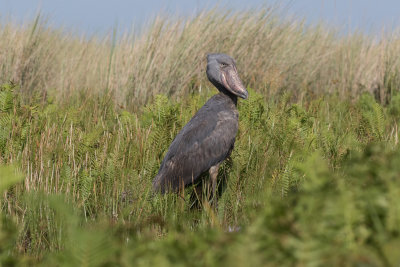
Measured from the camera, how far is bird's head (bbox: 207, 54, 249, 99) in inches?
188

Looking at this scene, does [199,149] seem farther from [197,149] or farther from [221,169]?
[221,169]

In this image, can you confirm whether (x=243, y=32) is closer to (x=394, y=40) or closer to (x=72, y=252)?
(x=394, y=40)

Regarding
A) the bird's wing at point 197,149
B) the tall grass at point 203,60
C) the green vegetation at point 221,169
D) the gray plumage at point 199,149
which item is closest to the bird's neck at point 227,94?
the gray plumage at point 199,149

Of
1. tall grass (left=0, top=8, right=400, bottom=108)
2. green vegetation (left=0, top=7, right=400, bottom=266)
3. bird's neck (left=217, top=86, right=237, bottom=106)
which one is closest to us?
green vegetation (left=0, top=7, right=400, bottom=266)

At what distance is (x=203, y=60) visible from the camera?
28.5 feet

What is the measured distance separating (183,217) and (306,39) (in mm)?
7676

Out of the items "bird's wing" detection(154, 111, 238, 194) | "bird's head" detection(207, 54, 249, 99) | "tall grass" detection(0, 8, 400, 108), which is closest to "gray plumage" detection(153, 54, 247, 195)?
"bird's wing" detection(154, 111, 238, 194)

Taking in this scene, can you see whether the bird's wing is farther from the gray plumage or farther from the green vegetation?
the green vegetation

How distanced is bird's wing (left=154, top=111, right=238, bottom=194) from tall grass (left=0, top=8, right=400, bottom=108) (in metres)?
3.26

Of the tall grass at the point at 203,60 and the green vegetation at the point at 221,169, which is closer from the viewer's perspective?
the green vegetation at the point at 221,169

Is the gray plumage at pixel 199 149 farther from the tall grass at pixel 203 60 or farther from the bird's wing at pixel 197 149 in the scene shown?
the tall grass at pixel 203 60

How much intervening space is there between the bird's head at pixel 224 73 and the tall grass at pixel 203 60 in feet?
9.28

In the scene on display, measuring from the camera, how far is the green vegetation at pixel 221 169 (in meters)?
1.52

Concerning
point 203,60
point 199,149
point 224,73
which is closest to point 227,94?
point 224,73
